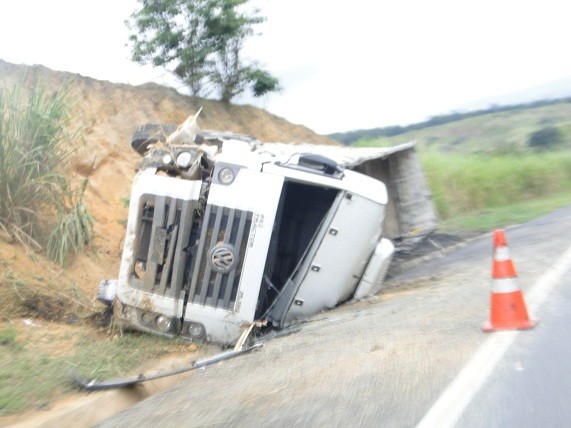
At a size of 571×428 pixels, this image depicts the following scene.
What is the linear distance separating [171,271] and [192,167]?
1.13m

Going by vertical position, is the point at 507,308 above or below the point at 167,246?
above

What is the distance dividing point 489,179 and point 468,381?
21.4m

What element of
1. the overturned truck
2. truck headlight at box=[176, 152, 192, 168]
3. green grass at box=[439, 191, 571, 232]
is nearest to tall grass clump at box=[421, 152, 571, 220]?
green grass at box=[439, 191, 571, 232]

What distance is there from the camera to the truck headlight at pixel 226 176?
29.9ft

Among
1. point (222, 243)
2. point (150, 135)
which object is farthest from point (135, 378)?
point (150, 135)

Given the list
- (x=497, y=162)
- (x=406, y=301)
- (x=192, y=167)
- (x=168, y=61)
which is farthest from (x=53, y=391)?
(x=497, y=162)

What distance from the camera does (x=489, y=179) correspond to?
26.4 m

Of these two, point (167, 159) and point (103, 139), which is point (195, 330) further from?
point (103, 139)

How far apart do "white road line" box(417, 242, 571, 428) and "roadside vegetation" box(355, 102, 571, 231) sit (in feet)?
41.7

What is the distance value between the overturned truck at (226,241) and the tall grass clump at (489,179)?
1383 cm

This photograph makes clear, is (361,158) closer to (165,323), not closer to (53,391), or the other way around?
(165,323)

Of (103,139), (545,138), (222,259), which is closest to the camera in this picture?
(222,259)

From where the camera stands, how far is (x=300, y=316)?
9.55 meters

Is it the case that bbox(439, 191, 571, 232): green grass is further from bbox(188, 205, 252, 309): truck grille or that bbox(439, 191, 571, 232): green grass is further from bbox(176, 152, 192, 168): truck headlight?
bbox(188, 205, 252, 309): truck grille
